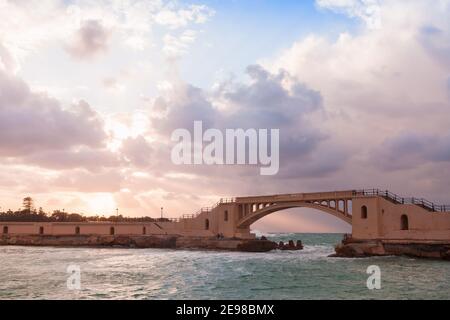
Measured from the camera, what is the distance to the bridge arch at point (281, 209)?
200ft

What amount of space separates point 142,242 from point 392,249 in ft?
152

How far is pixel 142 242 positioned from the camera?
282 ft

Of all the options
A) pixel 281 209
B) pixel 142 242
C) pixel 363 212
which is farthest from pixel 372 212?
pixel 142 242

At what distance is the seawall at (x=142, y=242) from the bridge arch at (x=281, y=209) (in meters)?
3.51

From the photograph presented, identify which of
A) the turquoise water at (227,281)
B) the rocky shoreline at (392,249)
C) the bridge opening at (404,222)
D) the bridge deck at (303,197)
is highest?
the bridge deck at (303,197)

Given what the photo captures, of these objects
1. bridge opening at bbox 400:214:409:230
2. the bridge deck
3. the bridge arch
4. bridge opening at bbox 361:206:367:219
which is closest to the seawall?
the bridge arch

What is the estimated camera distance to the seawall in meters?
74.6

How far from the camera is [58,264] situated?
49938 millimetres

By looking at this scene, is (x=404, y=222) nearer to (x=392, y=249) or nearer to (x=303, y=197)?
(x=392, y=249)

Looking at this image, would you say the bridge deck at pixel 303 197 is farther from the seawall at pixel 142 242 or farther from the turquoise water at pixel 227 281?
the turquoise water at pixel 227 281

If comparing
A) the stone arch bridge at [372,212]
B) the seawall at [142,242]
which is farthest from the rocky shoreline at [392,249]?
the seawall at [142,242]
